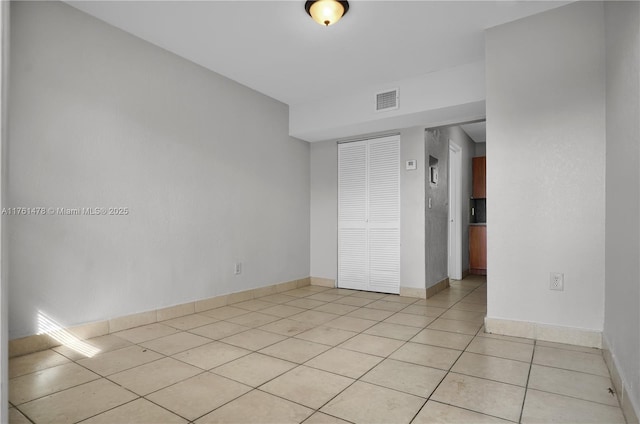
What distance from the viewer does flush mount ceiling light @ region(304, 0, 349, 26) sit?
2.63m

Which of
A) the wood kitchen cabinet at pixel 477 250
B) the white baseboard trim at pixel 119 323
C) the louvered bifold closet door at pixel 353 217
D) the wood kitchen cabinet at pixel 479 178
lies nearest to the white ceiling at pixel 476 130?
the wood kitchen cabinet at pixel 479 178

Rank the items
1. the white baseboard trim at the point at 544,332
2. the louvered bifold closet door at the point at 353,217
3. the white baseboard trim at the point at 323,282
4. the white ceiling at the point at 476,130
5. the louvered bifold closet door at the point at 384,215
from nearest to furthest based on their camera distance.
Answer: the white baseboard trim at the point at 544,332 → the louvered bifold closet door at the point at 384,215 → the louvered bifold closet door at the point at 353,217 → the white baseboard trim at the point at 323,282 → the white ceiling at the point at 476,130

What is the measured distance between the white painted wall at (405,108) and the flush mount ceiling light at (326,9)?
1.51 metres

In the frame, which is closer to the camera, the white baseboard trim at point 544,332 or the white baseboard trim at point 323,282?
the white baseboard trim at point 544,332

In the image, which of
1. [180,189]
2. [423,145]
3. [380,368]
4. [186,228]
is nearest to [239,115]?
[180,189]

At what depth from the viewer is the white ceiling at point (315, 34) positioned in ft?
9.06

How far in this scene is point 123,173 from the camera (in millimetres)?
3096

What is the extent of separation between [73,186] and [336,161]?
133 inches

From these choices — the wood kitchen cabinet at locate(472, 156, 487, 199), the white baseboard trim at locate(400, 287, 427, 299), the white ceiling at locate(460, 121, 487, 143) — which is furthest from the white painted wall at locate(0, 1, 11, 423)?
the wood kitchen cabinet at locate(472, 156, 487, 199)

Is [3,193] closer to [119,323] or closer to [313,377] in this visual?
[313,377]

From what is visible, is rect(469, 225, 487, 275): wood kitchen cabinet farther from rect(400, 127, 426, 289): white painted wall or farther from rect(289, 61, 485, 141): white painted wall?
rect(289, 61, 485, 141): white painted wall

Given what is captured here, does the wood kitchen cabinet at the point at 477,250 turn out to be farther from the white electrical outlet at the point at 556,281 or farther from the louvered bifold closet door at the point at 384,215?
the white electrical outlet at the point at 556,281

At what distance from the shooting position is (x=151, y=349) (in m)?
2.58

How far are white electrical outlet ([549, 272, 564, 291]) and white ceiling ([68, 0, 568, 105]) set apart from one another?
6.83 feet
